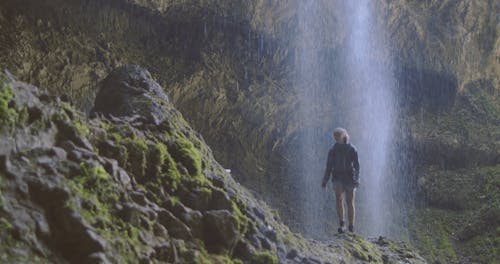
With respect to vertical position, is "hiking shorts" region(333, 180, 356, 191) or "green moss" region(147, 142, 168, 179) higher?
"hiking shorts" region(333, 180, 356, 191)

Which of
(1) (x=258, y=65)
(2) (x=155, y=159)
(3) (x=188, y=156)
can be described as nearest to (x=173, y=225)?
(2) (x=155, y=159)

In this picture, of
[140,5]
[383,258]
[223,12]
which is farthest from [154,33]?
[383,258]

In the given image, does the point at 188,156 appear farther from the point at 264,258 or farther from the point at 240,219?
the point at 264,258

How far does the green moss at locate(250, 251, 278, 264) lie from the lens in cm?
380

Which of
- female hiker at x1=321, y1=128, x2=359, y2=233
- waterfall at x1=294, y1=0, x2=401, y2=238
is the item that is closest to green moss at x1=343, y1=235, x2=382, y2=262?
female hiker at x1=321, y1=128, x2=359, y2=233

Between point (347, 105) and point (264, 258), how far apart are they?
12.2 m

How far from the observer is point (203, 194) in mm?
3844

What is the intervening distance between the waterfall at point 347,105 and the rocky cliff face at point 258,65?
0.22m

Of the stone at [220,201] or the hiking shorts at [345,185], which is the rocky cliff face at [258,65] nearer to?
the hiking shorts at [345,185]

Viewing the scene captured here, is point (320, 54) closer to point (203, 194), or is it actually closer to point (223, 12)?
point (223, 12)

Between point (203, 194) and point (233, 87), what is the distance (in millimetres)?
9810

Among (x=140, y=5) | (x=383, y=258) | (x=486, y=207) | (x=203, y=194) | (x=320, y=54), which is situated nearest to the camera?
(x=203, y=194)

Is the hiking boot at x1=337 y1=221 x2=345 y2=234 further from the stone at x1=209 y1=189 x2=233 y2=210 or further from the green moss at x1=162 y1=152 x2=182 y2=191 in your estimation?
the green moss at x1=162 y1=152 x2=182 y2=191

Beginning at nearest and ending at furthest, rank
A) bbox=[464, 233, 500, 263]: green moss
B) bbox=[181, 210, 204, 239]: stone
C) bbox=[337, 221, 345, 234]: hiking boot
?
1. bbox=[181, 210, 204, 239]: stone
2. bbox=[337, 221, 345, 234]: hiking boot
3. bbox=[464, 233, 500, 263]: green moss
